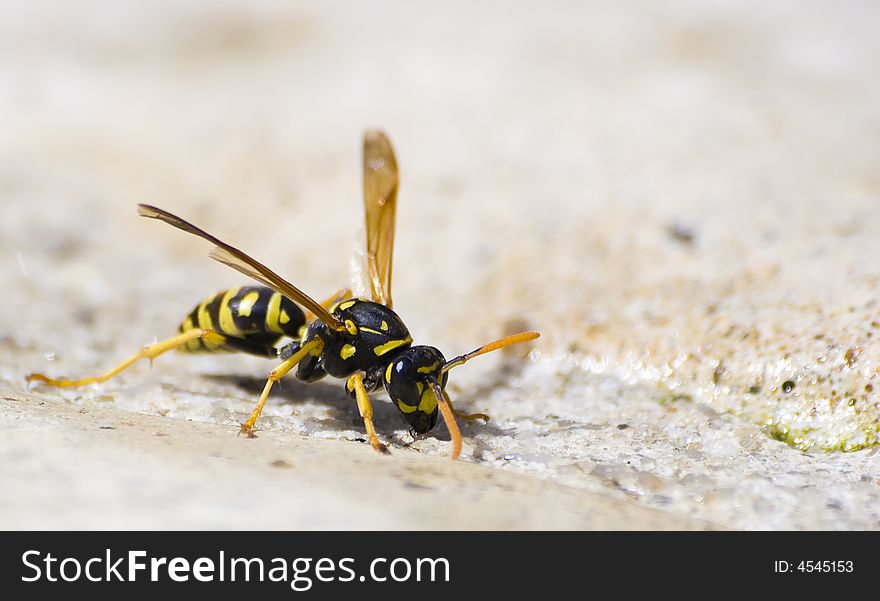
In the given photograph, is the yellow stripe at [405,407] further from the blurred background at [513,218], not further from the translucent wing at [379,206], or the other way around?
the translucent wing at [379,206]

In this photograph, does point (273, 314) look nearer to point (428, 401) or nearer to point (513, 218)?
point (428, 401)

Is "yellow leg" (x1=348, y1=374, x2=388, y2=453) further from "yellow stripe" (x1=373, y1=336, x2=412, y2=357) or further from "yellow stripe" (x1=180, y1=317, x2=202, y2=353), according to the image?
"yellow stripe" (x1=180, y1=317, x2=202, y2=353)

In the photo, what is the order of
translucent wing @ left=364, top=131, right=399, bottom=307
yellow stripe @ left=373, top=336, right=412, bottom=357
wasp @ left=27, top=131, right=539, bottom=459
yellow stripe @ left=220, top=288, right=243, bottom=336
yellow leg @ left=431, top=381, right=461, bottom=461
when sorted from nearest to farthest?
yellow leg @ left=431, top=381, right=461, bottom=461
wasp @ left=27, top=131, right=539, bottom=459
yellow stripe @ left=373, top=336, right=412, bottom=357
yellow stripe @ left=220, top=288, right=243, bottom=336
translucent wing @ left=364, top=131, right=399, bottom=307

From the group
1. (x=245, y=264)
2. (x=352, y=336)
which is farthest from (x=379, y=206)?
(x=245, y=264)

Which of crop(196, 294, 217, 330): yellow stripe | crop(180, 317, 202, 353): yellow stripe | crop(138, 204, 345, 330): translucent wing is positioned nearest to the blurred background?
crop(180, 317, 202, 353): yellow stripe

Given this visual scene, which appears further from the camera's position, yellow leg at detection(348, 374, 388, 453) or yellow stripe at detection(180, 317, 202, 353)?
yellow stripe at detection(180, 317, 202, 353)

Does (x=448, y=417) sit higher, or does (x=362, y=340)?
(x=362, y=340)
